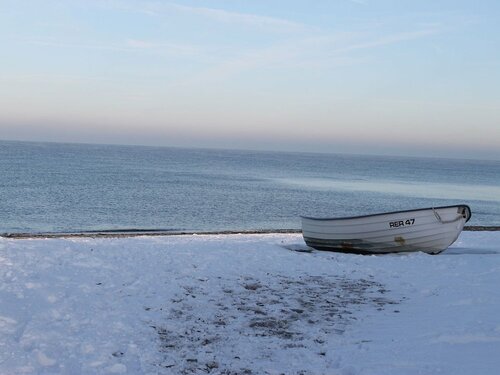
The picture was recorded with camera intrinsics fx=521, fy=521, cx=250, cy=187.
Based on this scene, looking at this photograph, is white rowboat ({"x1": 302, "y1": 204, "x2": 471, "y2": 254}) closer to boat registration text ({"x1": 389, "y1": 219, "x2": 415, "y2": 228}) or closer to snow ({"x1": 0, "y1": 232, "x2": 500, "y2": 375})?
boat registration text ({"x1": 389, "y1": 219, "x2": 415, "y2": 228})

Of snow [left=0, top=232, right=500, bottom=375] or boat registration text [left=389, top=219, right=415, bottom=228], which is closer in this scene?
snow [left=0, top=232, right=500, bottom=375]

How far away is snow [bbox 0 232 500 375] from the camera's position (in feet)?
22.5

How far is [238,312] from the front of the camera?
29.9 feet

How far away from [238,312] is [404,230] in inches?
298

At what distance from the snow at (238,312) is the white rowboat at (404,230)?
807mm

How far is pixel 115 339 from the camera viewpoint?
7508mm

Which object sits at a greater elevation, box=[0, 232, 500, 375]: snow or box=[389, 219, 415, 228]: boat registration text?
box=[389, 219, 415, 228]: boat registration text

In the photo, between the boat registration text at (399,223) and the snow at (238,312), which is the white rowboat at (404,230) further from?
the snow at (238,312)

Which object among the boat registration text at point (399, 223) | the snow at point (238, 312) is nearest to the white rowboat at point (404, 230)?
the boat registration text at point (399, 223)

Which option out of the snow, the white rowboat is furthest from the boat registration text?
the snow

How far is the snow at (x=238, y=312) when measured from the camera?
6855 millimetres

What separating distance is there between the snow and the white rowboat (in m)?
0.81

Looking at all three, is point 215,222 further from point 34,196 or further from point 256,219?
point 34,196

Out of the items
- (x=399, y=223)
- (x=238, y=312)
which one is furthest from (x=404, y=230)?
(x=238, y=312)
